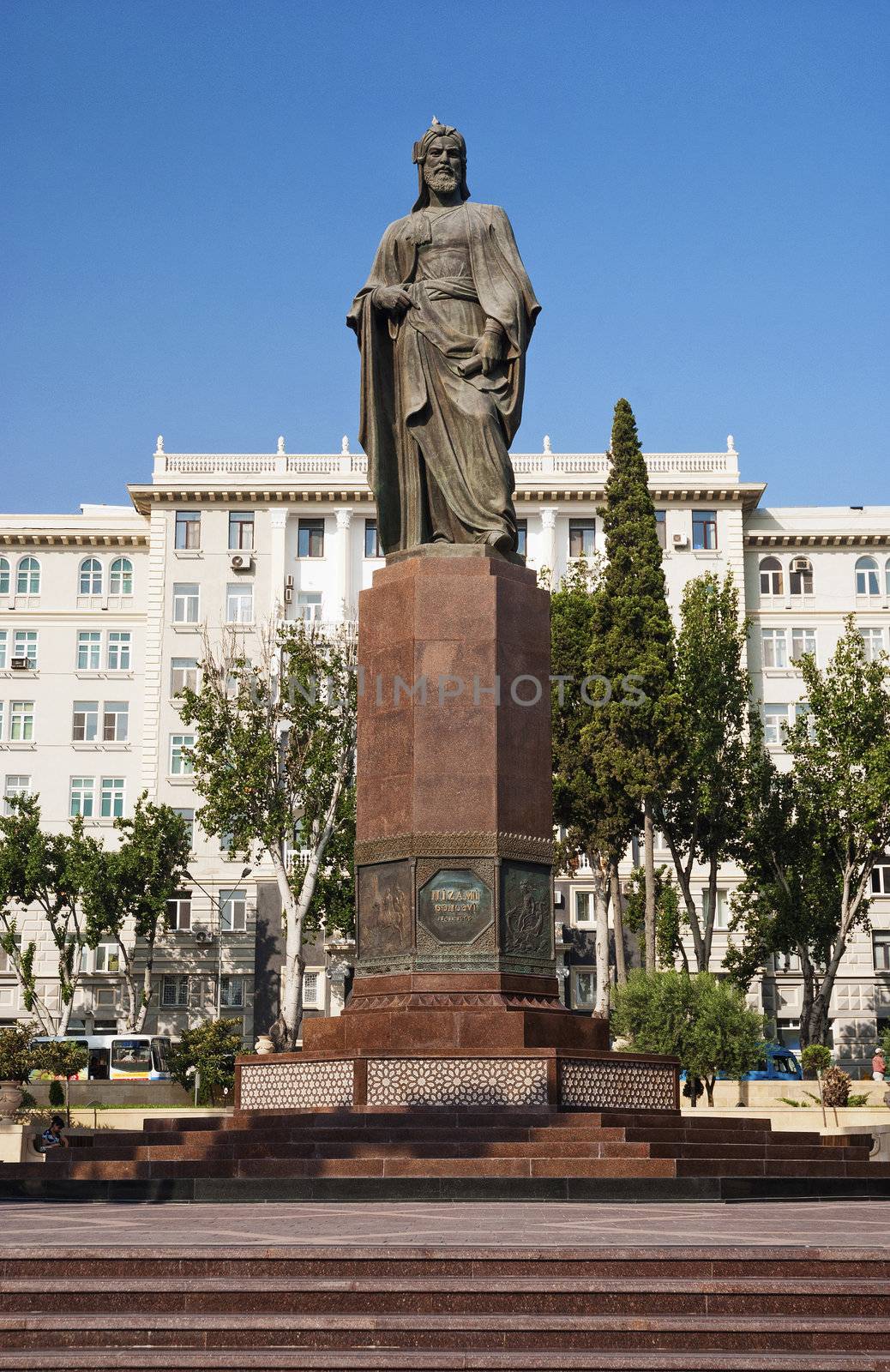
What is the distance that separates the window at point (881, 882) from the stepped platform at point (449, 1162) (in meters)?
43.5

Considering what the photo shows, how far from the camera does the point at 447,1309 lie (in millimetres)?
7266

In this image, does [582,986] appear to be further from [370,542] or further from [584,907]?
[370,542]

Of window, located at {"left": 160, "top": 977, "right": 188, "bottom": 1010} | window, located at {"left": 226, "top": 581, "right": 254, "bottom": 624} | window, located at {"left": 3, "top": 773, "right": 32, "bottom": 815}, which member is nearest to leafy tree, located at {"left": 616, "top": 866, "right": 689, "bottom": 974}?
window, located at {"left": 160, "top": 977, "right": 188, "bottom": 1010}

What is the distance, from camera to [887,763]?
40688 mm

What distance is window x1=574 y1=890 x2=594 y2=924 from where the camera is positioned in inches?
2205

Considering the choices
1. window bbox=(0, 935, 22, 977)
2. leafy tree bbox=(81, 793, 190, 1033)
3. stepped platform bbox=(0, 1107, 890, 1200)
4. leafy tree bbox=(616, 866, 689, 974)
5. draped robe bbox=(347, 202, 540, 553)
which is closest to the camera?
stepped platform bbox=(0, 1107, 890, 1200)

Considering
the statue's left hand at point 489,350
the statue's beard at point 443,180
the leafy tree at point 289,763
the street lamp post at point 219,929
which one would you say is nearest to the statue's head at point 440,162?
the statue's beard at point 443,180

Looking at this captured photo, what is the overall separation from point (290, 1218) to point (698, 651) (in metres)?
32.5

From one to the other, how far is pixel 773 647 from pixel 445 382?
45.1 m

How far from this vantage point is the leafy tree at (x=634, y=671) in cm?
3825

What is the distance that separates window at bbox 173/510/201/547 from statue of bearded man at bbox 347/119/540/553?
4400 cm

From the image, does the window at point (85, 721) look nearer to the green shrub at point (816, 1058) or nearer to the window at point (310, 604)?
the window at point (310, 604)

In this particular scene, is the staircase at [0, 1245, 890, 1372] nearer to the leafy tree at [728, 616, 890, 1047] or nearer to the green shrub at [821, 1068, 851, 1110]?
the green shrub at [821, 1068, 851, 1110]

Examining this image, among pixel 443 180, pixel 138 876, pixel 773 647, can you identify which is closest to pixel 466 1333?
pixel 443 180
